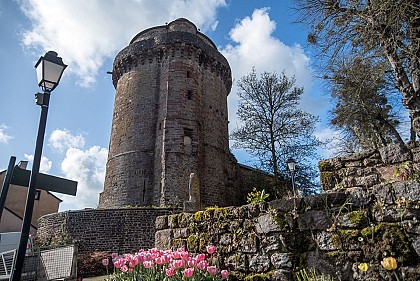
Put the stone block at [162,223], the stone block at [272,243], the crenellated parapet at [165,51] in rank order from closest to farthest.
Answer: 1. the stone block at [272,243]
2. the stone block at [162,223]
3. the crenellated parapet at [165,51]

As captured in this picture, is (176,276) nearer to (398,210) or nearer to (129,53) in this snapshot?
(398,210)

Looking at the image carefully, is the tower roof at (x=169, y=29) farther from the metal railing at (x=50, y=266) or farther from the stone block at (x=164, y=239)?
the stone block at (x=164, y=239)

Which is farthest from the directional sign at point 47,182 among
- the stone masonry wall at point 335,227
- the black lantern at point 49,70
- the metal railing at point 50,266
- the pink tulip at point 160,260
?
the metal railing at point 50,266

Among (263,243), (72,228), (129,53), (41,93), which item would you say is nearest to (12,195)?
(72,228)

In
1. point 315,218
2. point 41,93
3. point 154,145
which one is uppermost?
point 154,145

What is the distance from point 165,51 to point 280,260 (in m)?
19.5

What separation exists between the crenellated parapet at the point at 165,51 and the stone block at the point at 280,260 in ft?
62.7

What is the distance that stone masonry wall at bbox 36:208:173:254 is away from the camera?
14.2 metres

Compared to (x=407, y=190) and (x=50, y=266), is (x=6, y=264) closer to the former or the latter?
(x=50, y=266)

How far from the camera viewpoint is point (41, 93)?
445cm

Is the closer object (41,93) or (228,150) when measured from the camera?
(41,93)

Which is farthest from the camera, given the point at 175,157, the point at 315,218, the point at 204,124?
the point at 204,124

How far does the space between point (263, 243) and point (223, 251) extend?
0.72 m

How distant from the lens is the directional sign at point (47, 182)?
4113 mm
